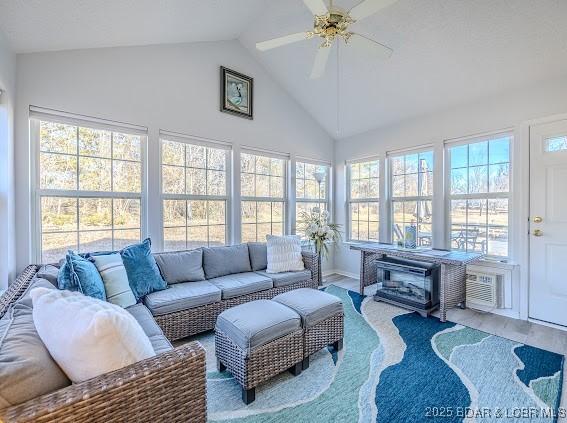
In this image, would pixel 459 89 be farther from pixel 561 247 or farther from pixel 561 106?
pixel 561 247

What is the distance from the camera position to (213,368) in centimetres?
214

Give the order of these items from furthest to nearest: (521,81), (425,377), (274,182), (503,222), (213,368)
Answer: (274,182) < (503,222) < (521,81) < (213,368) < (425,377)

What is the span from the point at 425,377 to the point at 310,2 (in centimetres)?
271

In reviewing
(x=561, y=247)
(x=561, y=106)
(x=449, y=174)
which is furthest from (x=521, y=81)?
(x=561, y=247)

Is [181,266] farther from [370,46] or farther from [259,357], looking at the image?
[370,46]

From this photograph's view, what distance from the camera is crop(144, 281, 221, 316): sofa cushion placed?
92.6 inches

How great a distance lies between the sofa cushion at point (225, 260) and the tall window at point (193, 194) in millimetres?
316

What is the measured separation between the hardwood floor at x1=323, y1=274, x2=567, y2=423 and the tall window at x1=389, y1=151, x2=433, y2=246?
102cm

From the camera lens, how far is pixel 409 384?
A: 1915mm

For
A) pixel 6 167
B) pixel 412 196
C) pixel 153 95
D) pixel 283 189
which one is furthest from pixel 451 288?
pixel 6 167

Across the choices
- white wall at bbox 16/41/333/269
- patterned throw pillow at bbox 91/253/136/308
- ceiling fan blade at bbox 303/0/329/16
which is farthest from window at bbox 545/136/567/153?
patterned throw pillow at bbox 91/253/136/308

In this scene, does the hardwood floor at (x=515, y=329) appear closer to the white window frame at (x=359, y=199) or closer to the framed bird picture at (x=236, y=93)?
the white window frame at (x=359, y=199)

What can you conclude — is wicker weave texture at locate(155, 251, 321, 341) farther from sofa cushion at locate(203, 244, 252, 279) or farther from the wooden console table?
the wooden console table

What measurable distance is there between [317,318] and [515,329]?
7.11ft
